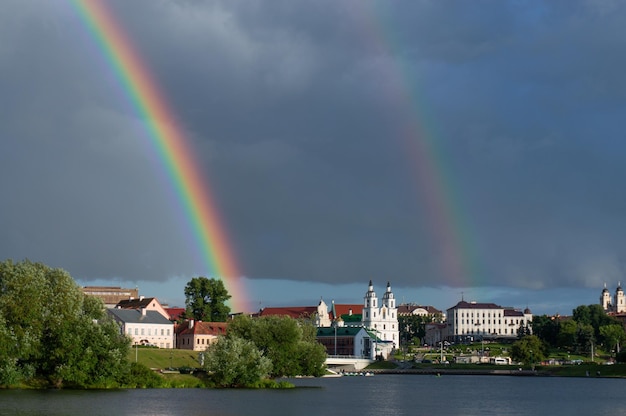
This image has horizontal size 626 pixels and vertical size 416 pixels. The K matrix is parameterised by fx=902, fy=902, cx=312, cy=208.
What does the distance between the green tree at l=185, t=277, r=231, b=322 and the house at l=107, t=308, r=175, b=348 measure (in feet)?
22.1

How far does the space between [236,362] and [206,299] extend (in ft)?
306

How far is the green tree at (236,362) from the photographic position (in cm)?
9812

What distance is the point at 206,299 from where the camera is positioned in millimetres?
190625

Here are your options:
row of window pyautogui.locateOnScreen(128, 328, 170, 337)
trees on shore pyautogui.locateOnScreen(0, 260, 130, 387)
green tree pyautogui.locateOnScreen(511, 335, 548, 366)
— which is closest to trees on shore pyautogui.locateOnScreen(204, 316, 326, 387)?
trees on shore pyautogui.locateOnScreen(0, 260, 130, 387)

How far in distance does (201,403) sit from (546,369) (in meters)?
127

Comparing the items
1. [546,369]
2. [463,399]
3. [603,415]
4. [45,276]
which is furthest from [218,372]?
[546,369]

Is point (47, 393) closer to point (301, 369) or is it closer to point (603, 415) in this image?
point (301, 369)

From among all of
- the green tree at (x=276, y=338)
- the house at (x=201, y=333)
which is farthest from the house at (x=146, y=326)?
the green tree at (x=276, y=338)

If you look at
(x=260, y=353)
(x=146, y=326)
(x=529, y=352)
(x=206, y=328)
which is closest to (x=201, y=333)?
(x=206, y=328)

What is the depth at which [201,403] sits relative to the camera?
8275 cm

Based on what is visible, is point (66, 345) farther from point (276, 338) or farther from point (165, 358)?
point (165, 358)

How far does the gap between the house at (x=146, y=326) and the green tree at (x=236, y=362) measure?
74.2 m

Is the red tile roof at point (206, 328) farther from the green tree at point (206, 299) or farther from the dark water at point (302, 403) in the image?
the dark water at point (302, 403)

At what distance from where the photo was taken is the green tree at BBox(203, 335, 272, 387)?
98125mm
